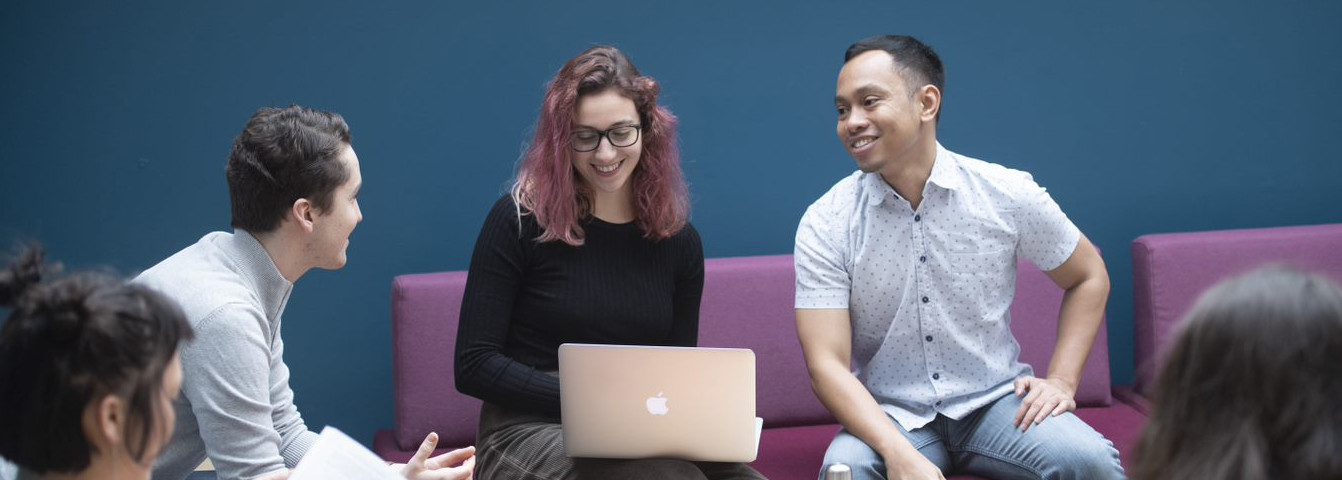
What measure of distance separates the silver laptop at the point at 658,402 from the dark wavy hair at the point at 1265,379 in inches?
36.5

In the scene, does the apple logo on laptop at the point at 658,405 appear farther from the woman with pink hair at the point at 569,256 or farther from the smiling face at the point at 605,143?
the smiling face at the point at 605,143

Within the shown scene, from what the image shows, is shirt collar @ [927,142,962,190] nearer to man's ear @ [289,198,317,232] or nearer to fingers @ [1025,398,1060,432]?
fingers @ [1025,398,1060,432]

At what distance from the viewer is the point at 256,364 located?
6.43 feet

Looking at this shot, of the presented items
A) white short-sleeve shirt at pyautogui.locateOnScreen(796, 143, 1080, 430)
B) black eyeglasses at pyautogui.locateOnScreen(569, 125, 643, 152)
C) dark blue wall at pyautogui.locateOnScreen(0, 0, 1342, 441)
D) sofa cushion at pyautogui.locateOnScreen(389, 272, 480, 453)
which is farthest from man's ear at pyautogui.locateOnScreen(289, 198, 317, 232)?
dark blue wall at pyautogui.locateOnScreen(0, 0, 1342, 441)

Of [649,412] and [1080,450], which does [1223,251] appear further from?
[649,412]

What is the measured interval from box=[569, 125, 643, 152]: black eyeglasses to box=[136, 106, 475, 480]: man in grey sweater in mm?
432

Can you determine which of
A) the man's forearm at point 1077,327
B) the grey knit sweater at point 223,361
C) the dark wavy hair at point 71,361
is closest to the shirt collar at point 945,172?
the man's forearm at point 1077,327

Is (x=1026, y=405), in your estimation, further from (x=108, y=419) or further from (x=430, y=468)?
(x=108, y=419)

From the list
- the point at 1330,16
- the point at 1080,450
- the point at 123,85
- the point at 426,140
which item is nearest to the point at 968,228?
the point at 1080,450

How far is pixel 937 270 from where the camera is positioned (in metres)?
2.63

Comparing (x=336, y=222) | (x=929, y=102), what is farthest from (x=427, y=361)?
(x=929, y=102)

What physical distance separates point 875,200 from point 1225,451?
4.72 feet

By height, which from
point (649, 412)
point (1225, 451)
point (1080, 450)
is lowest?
point (1080, 450)

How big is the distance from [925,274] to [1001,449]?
0.36 m
